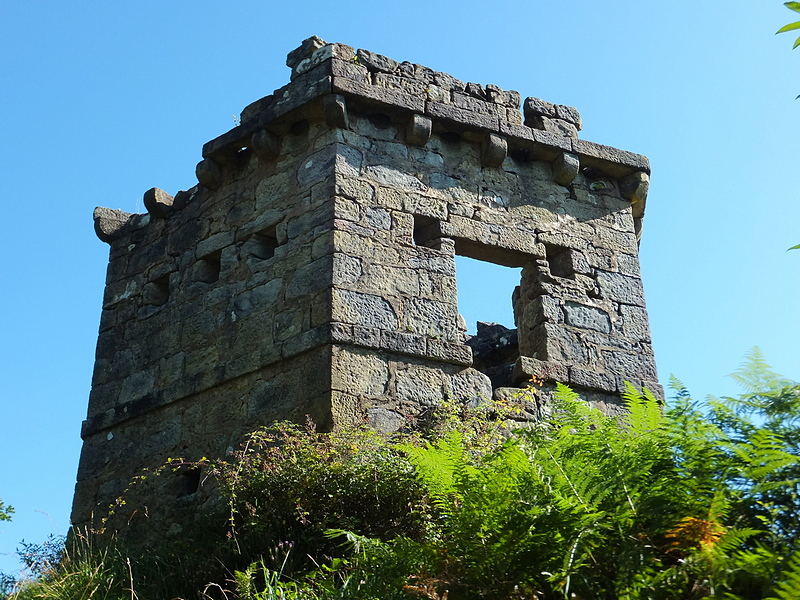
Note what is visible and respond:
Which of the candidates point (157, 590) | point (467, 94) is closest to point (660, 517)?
point (157, 590)

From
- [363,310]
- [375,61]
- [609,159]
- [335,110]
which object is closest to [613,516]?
[363,310]

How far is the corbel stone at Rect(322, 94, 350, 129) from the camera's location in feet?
24.8

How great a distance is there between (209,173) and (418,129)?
1828 mm

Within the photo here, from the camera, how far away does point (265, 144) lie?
7.91 m

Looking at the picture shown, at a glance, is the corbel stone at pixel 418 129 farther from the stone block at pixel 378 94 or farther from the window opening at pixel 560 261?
the window opening at pixel 560 261

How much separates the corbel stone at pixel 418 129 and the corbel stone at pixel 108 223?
118 inches

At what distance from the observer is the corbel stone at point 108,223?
920 centimetres

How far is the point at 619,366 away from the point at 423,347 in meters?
1.78

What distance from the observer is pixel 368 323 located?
6941 millimetres

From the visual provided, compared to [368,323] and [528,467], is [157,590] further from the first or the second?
[528,467]

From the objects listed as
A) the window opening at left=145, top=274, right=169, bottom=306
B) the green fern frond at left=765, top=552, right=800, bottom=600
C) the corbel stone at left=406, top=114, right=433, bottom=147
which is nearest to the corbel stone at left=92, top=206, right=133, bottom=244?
the window opening at left=145, top=274, right=169, bottom=306

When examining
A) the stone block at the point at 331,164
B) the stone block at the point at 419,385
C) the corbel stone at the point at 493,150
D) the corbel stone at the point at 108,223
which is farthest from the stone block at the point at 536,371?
the corbel stone at the point at 108,223

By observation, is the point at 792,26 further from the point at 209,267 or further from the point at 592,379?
the point at 209,267

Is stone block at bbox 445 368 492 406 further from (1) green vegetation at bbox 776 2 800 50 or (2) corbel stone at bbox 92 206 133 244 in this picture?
(1) green vegetation at bbox 776 2 800 50
